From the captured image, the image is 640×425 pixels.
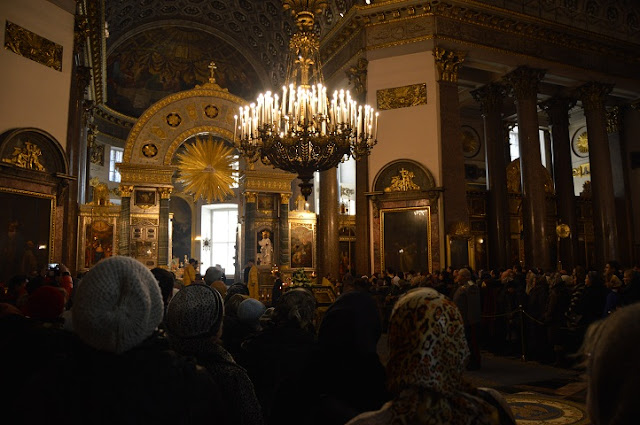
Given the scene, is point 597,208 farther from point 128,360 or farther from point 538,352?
point 128,360

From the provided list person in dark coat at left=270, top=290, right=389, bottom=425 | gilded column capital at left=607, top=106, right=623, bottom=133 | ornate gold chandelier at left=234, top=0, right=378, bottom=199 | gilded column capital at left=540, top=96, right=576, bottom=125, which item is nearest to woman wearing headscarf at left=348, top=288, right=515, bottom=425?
person in dark coat at left=270, top=290, right=389, bottom=425

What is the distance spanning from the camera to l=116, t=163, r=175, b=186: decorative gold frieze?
731 inches

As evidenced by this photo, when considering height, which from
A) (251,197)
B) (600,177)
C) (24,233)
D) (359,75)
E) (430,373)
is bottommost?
(430,373)

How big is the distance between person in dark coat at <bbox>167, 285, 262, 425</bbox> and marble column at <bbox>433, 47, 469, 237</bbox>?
41.0 ft

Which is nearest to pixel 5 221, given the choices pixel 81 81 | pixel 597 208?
pixel 81 81

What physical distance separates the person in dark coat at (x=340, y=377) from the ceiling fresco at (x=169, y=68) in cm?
2416

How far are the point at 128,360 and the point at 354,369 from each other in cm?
90

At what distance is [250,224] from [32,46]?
32.2 feet

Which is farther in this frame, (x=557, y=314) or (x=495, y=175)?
(x=495, y=175)

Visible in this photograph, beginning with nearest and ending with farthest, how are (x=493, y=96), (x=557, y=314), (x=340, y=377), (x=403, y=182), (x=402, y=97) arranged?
(x=340, y=377), (x=557, y=314), (x=403, y=182), (x=402, y=97), (x=493, y=96)

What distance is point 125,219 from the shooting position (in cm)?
1861

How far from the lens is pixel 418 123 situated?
14.7 m

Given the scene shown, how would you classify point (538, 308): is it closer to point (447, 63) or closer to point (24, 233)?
point (447, 63)

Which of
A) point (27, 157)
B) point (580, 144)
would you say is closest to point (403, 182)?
point (27, 157)
